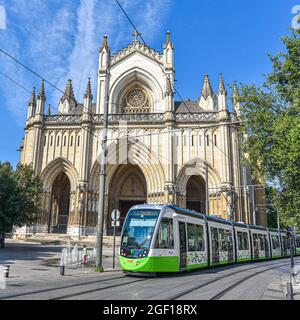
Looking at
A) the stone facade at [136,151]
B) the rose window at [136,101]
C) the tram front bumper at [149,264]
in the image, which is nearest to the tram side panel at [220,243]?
the tram front bumper at [149,264]

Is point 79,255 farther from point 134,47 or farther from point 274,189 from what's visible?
point 134,47

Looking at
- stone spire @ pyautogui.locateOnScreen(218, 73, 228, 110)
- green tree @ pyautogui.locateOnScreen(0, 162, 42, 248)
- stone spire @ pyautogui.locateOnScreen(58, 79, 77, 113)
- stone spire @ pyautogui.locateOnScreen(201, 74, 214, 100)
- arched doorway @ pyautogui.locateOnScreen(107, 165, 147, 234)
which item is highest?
stone spire @ pyautogui.locateOnScreen(201, 74, 214, 100)

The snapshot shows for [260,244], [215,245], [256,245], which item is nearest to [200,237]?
[215,245]

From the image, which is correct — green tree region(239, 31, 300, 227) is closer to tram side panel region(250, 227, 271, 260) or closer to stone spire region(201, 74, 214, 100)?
tram side panel region(250, 227, 271, 260)

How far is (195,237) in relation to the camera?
1352 cm

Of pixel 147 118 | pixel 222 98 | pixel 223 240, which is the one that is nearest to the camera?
pixel 223 240

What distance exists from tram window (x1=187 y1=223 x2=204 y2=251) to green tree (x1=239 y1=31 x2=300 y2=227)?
3.48 m

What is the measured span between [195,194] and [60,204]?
15.1 metres

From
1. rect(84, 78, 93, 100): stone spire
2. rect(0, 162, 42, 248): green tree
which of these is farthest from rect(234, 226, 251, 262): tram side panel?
rect(84, 78, 93, 100): stone spire

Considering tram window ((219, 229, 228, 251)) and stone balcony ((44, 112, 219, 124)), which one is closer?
tram window ((219, 229, 228, 251))

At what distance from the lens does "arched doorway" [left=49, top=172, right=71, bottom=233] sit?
3356 cm

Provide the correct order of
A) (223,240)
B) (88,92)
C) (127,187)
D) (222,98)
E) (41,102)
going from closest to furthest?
(223,240) → (222,98) → (88,92) → (41,102) → (127,187)

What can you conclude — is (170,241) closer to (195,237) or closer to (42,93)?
(195,237)

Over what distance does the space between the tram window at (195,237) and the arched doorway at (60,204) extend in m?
22.2
